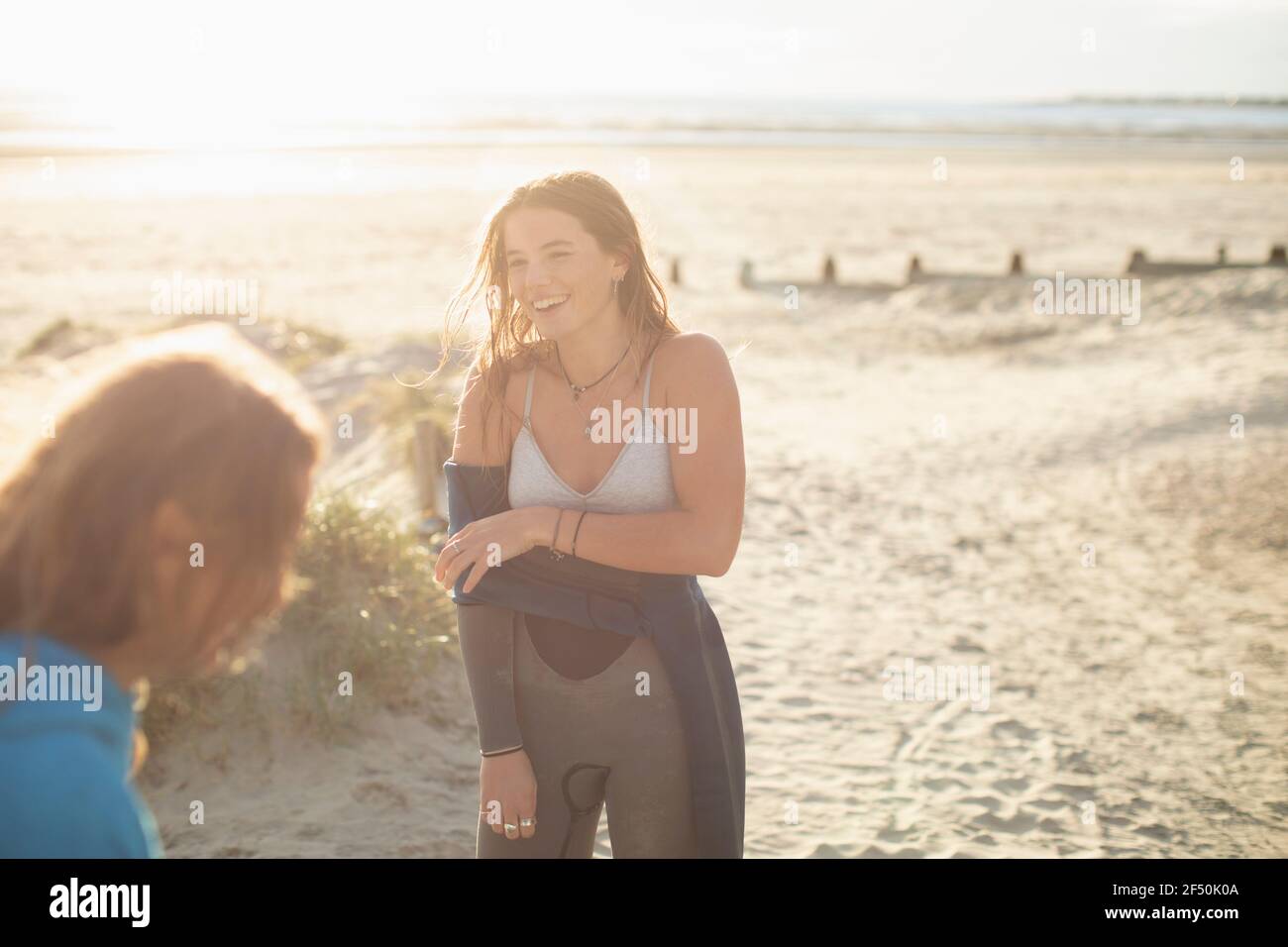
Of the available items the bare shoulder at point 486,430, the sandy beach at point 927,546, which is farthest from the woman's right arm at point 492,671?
the sandy beach at point 927,546

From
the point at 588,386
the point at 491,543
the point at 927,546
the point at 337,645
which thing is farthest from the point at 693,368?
the point at 927,546

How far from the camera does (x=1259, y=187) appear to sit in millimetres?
31203

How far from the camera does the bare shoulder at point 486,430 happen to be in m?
2.46

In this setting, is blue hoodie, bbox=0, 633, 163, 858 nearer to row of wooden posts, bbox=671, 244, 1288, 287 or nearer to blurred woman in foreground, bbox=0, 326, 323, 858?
blurred woman in foreground, bbox=0, 326, 323, 858

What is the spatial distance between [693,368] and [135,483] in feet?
4.35

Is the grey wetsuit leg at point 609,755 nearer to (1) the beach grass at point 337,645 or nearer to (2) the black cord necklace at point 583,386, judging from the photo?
(2) the black cord necklace at point 583,386

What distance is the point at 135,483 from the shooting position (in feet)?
4.08

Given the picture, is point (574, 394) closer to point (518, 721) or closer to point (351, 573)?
point (518, 721)

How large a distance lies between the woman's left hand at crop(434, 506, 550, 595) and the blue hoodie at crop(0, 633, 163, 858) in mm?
1091

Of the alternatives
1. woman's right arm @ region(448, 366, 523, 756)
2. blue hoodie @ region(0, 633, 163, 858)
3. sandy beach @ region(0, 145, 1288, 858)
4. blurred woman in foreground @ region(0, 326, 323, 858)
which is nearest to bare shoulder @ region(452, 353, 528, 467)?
woman's right arm @ region(448, 366, 523, 756)

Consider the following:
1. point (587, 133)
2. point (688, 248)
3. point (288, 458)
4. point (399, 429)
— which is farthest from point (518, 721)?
point (587, 133)

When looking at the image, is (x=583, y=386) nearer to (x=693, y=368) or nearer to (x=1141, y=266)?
(x=693, y=368)
